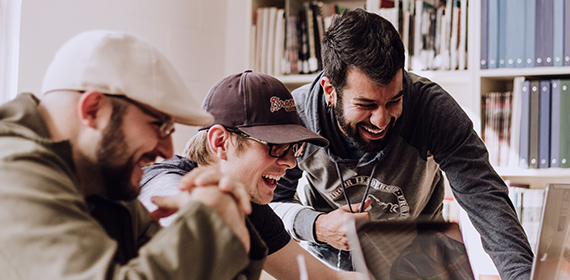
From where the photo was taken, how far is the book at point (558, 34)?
2297 mm

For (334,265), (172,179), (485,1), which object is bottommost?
(334,265)

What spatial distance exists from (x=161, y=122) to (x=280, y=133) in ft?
1.94

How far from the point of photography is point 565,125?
229cm

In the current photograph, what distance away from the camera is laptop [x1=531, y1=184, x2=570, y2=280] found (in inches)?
40.3

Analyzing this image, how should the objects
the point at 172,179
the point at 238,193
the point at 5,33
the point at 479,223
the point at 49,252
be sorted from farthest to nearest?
1. the point at 5,33
2. the point at 479,223
3. the point at 172,179
4. the point at 238,193
5. the point at 49,252

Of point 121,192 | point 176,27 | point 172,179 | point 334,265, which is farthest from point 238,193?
point 176,27

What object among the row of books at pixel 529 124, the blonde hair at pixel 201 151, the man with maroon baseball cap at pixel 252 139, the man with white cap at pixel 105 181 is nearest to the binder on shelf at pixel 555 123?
the row of books at pixel 529 124

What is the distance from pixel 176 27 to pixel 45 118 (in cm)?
188

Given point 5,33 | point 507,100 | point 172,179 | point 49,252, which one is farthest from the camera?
point 507,100

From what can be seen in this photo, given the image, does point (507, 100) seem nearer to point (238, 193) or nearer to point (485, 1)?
point (485, 1)

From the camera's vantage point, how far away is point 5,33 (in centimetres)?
183

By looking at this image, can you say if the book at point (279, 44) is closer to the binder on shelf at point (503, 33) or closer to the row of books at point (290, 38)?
the row of books at point (290, 38)

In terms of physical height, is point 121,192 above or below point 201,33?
below

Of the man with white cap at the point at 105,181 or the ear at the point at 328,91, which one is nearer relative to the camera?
the man with white cap at the point at 105,181
